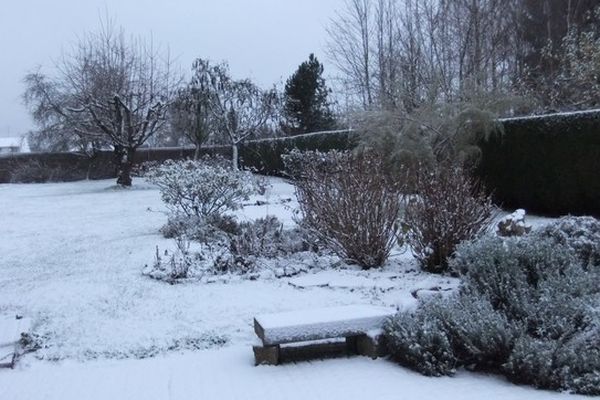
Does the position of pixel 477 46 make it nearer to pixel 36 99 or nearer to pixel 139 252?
pixel 139 252

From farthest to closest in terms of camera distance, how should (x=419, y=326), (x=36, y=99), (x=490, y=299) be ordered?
(x=36, y=99) → (x=490, y=299) → (x=419, y=326)

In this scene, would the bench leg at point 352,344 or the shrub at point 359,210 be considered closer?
the bench leg at point 352,344

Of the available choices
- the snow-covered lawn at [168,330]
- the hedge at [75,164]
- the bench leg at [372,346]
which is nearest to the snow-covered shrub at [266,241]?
the snow-covered lawn at [168,330]

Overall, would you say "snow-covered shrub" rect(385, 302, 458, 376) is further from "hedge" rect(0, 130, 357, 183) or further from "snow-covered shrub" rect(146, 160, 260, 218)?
"hedge" rect(0, 130, 357, 183)

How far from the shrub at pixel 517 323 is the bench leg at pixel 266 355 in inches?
33.3

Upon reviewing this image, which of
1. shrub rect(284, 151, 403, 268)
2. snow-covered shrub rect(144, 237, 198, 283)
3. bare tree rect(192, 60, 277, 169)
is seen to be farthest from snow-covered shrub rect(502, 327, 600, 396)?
bare tree rect(192, 60, 277, 169)

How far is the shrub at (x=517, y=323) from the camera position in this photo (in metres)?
3.69

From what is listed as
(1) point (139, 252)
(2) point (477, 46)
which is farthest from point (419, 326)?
(2) point (477, 46)

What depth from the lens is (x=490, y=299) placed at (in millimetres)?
4535

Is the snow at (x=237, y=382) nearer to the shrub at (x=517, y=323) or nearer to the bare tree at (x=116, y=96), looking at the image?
the shrub at (x=517, y=323)

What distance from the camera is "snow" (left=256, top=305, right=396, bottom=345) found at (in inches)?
163

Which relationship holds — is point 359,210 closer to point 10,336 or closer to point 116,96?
point 10,336

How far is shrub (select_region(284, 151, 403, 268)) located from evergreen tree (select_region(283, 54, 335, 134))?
832 inches

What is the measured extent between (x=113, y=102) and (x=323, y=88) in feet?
38.0
